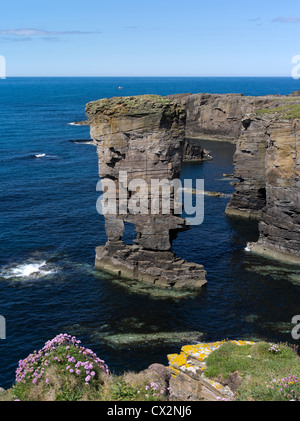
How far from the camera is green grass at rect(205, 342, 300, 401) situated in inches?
823

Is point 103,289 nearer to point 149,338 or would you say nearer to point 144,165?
point 149,338

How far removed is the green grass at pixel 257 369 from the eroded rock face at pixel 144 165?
25393 millimetres

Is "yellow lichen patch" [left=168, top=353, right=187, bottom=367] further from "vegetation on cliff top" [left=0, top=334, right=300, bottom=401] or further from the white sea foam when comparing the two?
the white sea foam

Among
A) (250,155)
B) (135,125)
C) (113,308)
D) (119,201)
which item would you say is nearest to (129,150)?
(135,125)

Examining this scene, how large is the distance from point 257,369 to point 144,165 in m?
32.0

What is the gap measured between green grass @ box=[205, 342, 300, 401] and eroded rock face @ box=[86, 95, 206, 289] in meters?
25.4

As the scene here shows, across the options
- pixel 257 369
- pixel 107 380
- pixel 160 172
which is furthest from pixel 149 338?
pixel 107 380

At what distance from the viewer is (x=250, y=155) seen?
241ft

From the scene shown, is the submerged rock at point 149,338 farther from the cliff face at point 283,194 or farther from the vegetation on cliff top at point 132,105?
the vegetation on cliff top at point 132,105

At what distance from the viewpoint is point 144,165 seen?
172 feet

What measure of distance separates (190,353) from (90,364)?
8337 millimetres

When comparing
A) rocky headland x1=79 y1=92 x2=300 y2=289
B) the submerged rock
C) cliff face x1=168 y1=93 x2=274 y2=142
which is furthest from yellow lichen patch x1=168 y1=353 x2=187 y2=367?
cliff face x1=168 y1=93 x2=274 y2=142

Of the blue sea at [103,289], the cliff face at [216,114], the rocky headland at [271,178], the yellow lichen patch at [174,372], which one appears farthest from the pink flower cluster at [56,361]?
the cliff face at [216,114]

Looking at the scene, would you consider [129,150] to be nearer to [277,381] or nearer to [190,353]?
[190,353]
